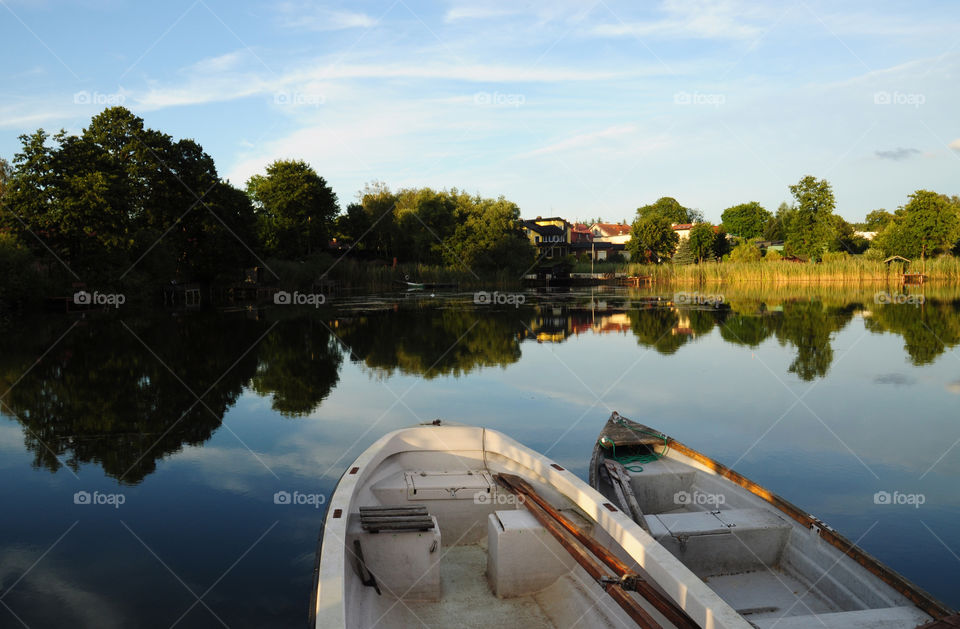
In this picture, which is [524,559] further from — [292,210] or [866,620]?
[292,210]

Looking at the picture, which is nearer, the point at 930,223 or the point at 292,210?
the point at 292,210

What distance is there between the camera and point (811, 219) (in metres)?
69.1

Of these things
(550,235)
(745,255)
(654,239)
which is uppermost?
(550,235)

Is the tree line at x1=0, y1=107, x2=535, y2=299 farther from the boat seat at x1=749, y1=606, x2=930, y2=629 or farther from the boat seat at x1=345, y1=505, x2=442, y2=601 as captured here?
the boat seat at x1=749, y1=606, x2=930, y2=629

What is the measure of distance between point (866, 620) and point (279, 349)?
741 inches

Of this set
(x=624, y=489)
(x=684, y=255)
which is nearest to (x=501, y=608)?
(x=624, y=489)

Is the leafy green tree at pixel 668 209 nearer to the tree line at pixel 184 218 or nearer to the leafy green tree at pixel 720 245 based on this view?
the leafy green tree at pixel 720 245

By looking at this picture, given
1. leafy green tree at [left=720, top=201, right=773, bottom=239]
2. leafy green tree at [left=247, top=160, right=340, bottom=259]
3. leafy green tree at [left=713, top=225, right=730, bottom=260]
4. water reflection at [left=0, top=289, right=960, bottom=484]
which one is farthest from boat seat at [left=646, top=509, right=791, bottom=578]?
leafy green tree at [left=720, top=201, right=773, bottom=239]

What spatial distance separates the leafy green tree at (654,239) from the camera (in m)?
73.8

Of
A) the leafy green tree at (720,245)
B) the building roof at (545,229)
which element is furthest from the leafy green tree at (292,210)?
the leafy green tree at (720,245)

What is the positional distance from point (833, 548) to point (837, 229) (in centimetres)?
7456

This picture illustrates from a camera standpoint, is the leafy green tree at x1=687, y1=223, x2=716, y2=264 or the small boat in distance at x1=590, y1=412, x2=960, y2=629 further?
the leafy green tree at x1=687, y1=223, x2=716, y2=264

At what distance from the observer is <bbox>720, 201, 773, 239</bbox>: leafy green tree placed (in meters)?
103

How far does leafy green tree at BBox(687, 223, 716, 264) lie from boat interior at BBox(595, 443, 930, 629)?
73.6 m
